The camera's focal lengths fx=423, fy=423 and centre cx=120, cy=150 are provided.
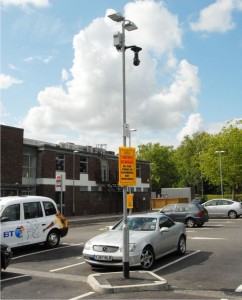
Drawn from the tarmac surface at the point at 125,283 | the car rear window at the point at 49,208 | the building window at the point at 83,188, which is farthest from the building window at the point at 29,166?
the tarmac surface at the point at 125,283

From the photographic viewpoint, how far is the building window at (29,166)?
37.2 metres

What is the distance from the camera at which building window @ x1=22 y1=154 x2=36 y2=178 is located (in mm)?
37219

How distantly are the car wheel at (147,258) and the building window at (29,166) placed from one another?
1076 inches

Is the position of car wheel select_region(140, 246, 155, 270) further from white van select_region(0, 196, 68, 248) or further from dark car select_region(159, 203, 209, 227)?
dark car select_region(159, 203, 209, 227)

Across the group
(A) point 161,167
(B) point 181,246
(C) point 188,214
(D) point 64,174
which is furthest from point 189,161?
(B) point 181,246

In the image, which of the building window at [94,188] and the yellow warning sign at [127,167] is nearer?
the yellow warning sign at [127,167]

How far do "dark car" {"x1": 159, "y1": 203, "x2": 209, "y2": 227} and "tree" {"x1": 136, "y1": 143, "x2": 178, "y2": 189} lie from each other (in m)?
69.1

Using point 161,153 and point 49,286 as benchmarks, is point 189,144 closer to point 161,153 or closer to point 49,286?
point 161,153

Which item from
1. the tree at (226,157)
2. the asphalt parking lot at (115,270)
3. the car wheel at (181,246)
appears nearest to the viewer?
the asphalt parking lot at (115,270)

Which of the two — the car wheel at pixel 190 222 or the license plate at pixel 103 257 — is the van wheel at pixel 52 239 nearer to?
the license plate at pixel 103 257

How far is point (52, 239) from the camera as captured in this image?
1538 centimetres

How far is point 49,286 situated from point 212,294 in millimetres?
3530

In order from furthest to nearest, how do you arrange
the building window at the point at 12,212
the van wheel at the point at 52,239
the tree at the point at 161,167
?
the tree at the point at 161,167 → the van wheel at the point at 52,239 → the building window at the point at 12,212

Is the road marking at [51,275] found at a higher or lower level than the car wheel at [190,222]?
lower
